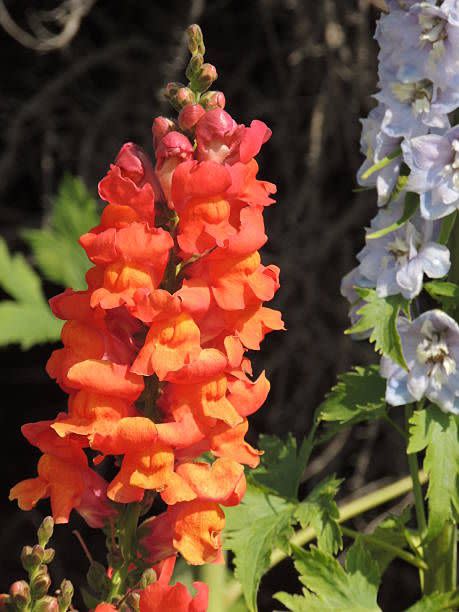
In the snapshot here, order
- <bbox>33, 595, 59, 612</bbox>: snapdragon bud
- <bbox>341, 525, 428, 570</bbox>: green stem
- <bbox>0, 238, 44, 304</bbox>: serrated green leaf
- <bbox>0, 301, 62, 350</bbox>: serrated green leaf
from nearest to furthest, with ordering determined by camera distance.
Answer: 1. <bbox>33, 595, 59, 612</bbox>: snapdragon bud
2. <bbox>341, 525, 428, 570</bbox>: green stem
3. <bbox>0, 301, 62, 350</bbox>: serrated green leaf
4. <bbox>0, 238, 44, 304</bbox>: serrated green leaf

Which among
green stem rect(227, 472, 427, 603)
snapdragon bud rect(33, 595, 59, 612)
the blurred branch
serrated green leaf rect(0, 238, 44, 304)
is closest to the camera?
snapdragon bud rect(33, 595, 59, 612)

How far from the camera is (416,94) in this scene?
1.04 meters

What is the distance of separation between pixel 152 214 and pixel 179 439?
173 mm

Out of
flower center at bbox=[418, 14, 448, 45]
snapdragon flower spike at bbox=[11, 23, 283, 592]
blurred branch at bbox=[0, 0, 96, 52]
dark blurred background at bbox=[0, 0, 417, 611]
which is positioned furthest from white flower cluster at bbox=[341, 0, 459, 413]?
blurred branch at bbox=[0, 0, 96, 52]

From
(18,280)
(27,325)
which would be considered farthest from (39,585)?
(18,280)

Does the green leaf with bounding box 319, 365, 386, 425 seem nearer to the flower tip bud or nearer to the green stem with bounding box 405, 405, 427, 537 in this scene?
the green stem with bounding box 405, 405, 427, 537

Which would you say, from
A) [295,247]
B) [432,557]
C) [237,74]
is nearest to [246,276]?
[432,557]

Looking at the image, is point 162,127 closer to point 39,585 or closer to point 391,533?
point 39,585

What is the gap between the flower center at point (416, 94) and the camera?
1.04 meters

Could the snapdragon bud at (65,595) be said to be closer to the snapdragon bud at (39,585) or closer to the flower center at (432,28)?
the snapdragon bud at (39,585)

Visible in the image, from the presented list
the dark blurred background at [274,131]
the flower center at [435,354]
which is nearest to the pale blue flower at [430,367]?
the flower center at [435,354]

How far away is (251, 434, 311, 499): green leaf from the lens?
3.89ft

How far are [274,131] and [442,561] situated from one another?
126cm

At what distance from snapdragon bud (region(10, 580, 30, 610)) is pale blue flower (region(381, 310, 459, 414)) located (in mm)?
430
